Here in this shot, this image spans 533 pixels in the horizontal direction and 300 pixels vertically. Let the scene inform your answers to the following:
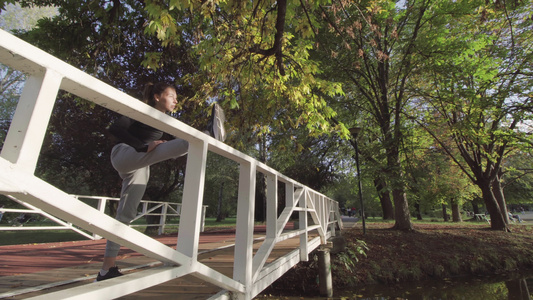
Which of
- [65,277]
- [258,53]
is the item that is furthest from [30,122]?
[258,53]

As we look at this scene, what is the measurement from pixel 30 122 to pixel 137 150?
3.50 ft

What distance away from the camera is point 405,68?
968cm

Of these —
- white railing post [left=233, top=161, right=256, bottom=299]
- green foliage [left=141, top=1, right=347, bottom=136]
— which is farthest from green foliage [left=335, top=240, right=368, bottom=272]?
white railing post [left=233, top=161, right=256, bottom=299]

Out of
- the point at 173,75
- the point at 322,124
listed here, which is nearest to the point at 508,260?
the point at 322,124

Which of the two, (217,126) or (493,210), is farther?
(493,210)

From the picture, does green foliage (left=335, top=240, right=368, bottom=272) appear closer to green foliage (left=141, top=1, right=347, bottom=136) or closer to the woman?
green foliage (left=141, top=1, right=347, bottom=136)

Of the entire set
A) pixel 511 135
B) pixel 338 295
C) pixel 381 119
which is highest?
pixel 381 119

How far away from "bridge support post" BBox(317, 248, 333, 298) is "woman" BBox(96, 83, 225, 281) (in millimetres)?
4528

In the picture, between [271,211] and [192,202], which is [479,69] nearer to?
[271,211]

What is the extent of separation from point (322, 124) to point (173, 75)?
7.83 meters

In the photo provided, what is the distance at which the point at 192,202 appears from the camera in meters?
1.65

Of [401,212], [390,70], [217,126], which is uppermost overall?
[390,70]

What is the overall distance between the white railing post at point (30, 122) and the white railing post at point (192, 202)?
822 millimetres

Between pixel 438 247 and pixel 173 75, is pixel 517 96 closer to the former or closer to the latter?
pixel 438 247
